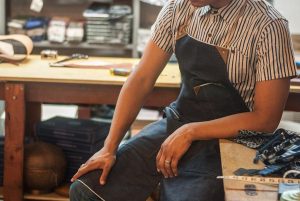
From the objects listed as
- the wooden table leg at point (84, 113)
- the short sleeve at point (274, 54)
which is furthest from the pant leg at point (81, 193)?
the wooden table leg at point (84, 113)

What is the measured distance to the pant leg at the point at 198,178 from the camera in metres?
1.58

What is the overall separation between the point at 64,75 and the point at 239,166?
1.23 meters

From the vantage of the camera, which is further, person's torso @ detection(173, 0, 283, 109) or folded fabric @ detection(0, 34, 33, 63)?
folded fabric @ detection(0, 34, 33, 63)

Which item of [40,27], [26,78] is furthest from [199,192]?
[40,27]

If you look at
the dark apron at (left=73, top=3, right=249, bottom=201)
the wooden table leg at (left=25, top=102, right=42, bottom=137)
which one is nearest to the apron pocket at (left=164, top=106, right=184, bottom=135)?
the dark apron at (left=73, top=3, right=249, bottom=201)

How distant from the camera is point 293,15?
3.08 m

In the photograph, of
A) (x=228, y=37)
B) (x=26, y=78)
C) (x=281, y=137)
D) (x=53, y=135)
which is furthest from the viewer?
(x=53, y=135)

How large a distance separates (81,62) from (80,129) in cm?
35

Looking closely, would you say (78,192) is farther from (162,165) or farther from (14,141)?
(14,141)

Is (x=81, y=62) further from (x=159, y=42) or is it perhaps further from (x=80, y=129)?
(x=159, y=42)

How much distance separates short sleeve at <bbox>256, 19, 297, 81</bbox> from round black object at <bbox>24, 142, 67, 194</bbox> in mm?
1184

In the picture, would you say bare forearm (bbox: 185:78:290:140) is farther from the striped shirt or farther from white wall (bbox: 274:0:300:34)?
white wall (bbox: 274:0:300:34)

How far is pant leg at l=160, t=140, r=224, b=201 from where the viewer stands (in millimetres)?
1576

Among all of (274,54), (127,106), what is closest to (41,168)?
(127,106)
